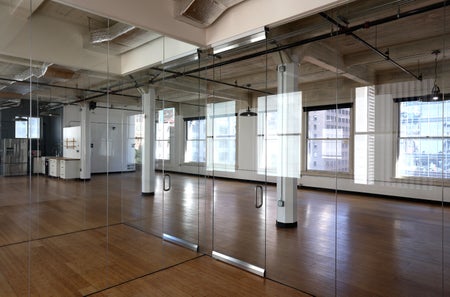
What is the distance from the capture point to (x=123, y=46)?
420 centimetres

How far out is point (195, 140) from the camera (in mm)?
5777


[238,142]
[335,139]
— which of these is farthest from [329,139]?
[238,142]

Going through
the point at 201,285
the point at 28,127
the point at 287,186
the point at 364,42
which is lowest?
the point at 201,285

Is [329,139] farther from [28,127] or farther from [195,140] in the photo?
[28,127]

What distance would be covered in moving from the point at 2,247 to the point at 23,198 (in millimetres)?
667

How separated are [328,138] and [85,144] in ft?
12.0

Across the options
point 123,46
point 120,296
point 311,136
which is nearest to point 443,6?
point 311,136

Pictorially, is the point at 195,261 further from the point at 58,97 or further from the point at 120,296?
the point at 58,97

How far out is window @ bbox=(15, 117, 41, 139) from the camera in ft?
11.3

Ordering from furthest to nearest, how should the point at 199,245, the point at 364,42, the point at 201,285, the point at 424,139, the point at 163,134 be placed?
1. the point at 163,134
2. the point at 199,245
3. the point at 364,42
4. the point at 201,285
5. the point at 424,139

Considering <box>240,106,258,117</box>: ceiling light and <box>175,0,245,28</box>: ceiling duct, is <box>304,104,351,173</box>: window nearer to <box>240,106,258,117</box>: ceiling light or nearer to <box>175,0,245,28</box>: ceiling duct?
<box>240,106,258,117</box>: ceiling light

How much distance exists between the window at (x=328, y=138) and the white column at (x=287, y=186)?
0.60 meters

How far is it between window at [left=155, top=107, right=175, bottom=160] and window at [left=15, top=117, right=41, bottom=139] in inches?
82.3

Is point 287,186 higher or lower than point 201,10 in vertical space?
lower
